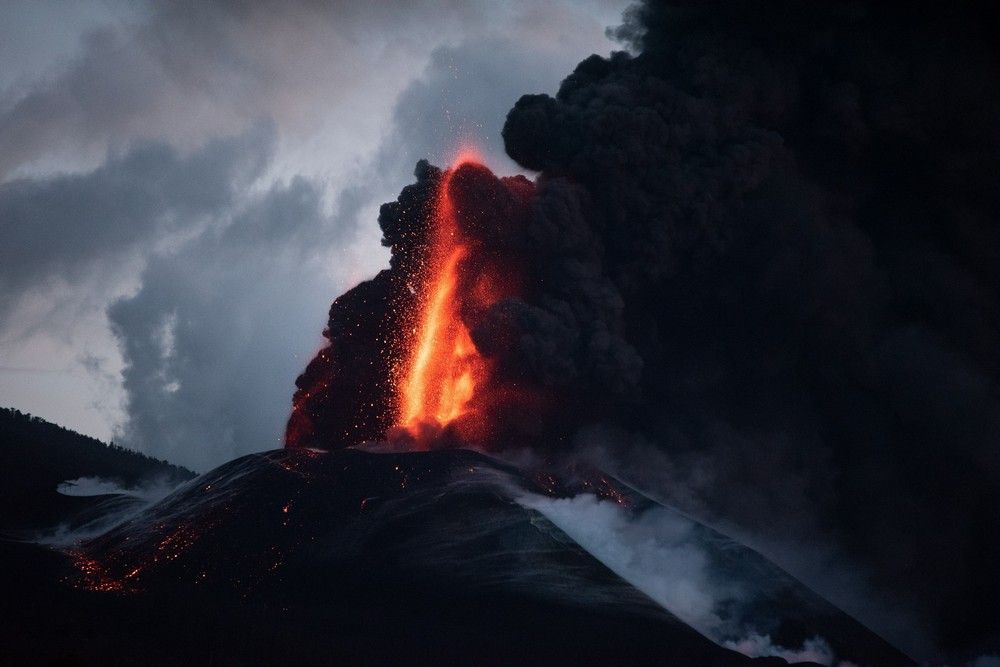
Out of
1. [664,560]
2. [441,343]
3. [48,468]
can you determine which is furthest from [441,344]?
[48,468]

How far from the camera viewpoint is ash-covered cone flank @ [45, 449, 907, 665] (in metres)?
25.3

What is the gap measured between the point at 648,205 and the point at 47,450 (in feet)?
123

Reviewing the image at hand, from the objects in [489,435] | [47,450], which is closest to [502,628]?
[489,435]

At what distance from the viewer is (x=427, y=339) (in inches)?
1623

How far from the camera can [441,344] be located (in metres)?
40.9

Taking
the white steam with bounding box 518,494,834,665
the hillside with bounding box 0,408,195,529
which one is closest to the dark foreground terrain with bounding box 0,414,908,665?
the white steam with bounding box 518,494,834,665

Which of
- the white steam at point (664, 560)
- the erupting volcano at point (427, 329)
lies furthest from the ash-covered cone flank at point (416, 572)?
the erupting volcano at point (427, 329)

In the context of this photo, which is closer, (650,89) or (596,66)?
(650,89)

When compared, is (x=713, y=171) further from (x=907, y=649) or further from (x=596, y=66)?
(x=907, y=649)

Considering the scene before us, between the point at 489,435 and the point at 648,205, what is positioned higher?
the point at 648,205

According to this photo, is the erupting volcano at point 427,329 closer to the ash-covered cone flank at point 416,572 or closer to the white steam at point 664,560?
the ash-covered cone flank at point 416,572

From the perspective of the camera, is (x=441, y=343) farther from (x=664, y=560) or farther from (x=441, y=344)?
(x=664, y=560)

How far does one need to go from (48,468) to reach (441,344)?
77.2 feet

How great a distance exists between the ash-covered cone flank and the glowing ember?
13.1 ft
